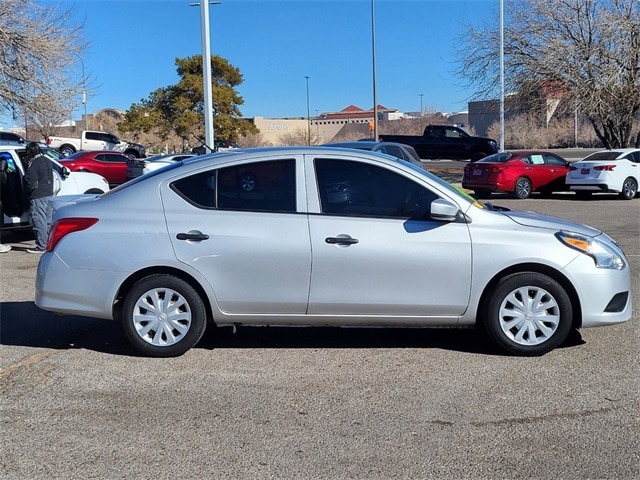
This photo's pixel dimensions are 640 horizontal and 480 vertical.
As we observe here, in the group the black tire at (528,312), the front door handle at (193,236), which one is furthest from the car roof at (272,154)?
the black tire at (528,312)

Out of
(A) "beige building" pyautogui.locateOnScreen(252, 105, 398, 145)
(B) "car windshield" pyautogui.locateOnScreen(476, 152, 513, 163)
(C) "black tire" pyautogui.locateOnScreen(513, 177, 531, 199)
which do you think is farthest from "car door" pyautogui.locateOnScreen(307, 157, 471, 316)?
(A) "beige building" pyautogui.locateOnScreen(252, 105, 398, 145)

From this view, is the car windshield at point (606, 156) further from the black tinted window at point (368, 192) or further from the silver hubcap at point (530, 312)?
the black tinted window at point (368, 192)

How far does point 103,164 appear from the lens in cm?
2891

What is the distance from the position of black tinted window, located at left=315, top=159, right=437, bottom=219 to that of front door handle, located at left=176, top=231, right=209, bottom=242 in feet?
3.22

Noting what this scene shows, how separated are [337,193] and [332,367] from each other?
4.58 ft

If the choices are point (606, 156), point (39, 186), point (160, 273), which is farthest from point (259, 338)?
point (606, 156)

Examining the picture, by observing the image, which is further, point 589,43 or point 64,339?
point 589,43

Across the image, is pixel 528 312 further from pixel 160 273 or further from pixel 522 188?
pixel 522 188

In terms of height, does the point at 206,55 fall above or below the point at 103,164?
above

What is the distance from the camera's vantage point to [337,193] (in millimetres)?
5801

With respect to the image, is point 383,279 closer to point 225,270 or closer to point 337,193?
point 337,193

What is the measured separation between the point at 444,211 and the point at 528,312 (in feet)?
3.49

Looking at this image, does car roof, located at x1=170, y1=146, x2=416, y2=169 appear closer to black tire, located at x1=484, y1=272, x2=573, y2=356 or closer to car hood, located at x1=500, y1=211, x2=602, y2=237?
car hood, located at x1=500, y1=211, x2=602, y2=237

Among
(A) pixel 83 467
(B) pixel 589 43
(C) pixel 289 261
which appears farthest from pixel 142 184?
(B) pixel 589 43
